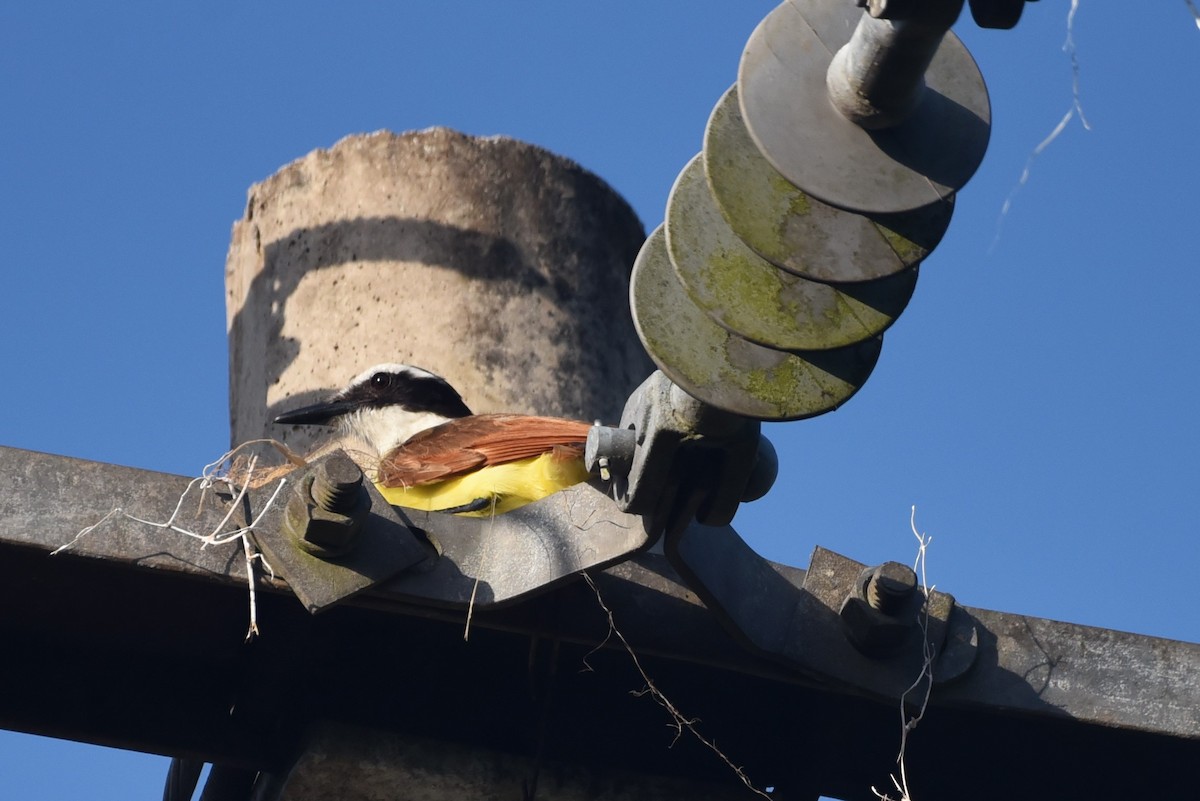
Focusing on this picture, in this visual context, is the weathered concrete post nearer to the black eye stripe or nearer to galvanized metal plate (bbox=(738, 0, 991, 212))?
the black eye stripe

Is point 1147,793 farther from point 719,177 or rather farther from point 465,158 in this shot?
point 465,158

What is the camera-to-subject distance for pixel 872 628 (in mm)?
3393

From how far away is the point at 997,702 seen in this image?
345cm

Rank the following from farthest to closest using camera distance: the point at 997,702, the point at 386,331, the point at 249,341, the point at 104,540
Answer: the point at 249,341 → the point at 386,331 → the point at 997,702 → the point at 104,540

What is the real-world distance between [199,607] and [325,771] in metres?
0.41

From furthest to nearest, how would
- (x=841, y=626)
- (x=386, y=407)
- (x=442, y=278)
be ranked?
(x=386, y=407) → (x=442, y=278) → (x=841, y=626)

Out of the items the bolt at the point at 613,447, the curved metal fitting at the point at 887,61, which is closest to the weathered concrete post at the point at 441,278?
the bolt at the point at 613,447

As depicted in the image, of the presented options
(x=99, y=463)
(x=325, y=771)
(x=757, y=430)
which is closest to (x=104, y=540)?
(x=99, y=463)

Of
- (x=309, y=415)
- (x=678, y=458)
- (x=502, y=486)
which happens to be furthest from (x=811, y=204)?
(x=309, y=415)

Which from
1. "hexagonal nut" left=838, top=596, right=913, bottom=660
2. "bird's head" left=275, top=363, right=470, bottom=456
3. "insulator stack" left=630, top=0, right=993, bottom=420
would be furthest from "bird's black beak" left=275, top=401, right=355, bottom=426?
"insulator stack" left=630, top=0, right=993, bottom=420

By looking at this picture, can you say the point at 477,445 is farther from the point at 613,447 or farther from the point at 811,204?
the point at 811,204

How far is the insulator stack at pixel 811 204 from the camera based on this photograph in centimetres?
230

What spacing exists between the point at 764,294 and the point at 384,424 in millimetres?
4005

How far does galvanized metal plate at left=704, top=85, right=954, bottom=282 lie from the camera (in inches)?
93.8
